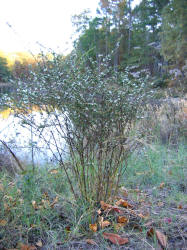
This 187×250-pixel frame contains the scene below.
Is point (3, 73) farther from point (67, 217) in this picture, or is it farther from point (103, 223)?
point (103, 223)

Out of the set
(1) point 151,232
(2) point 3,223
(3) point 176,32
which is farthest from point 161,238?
(3) point 176,32

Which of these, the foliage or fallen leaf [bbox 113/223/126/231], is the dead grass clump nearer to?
the foliage

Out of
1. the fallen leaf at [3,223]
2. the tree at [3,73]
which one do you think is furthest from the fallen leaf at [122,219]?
the tree at [3,73]

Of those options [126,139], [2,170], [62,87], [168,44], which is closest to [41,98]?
[62,87]

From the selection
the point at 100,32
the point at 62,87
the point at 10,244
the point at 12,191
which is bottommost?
the point at 10,244

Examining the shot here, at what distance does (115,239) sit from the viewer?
195 centimetres

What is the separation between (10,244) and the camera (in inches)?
76.6

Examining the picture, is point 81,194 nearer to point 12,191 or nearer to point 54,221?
point 54,221

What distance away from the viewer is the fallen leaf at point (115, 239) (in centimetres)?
193

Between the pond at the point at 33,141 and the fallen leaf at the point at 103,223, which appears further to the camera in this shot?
the pond at the point at 33,141

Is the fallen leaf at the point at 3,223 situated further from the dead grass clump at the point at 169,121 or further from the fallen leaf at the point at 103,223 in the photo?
the dead grass clump at the point at 169,121

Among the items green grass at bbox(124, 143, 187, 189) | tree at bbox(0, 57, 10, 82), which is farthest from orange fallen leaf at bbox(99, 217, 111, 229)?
tree at bbox(0, 57, 10, 82)

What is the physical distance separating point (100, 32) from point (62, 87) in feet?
86.2

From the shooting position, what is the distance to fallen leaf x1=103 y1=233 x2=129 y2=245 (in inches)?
76.0
